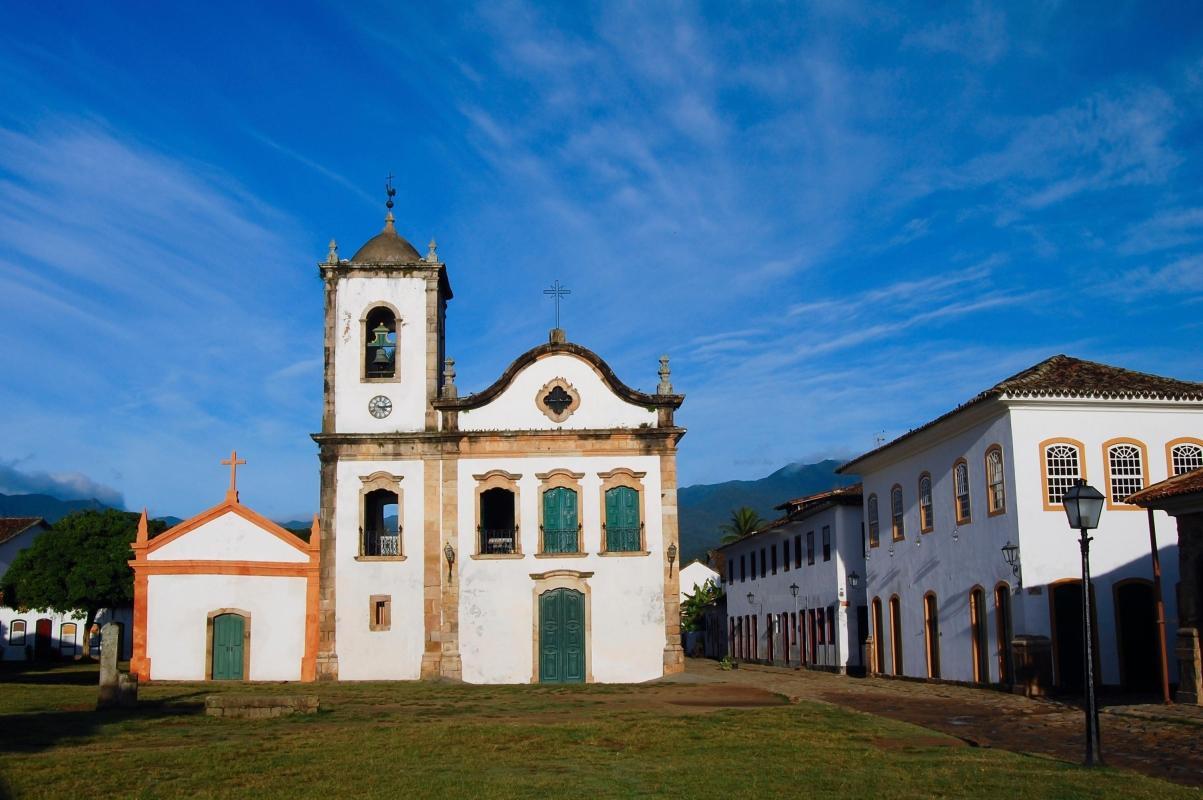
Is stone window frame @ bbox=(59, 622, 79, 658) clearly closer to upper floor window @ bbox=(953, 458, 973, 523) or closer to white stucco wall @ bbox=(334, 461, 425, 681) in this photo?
white stucco wall @ bbox=(334, 461, 425, 681)

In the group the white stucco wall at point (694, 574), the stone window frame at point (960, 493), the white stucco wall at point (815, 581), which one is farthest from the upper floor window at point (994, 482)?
the white stucco wall at point (694, 574)

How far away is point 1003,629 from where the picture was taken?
25.5 meters

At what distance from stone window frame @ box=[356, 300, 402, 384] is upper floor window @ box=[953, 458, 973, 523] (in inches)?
581

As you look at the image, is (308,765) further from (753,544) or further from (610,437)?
(753,544)

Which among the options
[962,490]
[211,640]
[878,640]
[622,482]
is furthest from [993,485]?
[211,640]

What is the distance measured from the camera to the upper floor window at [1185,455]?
83.3 feet

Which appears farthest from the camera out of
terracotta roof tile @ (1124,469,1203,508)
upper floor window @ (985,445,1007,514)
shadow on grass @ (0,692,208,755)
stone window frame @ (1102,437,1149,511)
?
upper floor window @ (985,445,1007,514)

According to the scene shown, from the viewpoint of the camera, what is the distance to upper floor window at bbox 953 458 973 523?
90.3 ft

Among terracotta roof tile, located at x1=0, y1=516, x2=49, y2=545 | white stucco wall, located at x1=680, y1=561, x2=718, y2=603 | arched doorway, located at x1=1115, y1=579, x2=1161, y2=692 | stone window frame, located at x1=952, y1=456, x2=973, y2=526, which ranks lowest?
arched doorway, located at x1=1115, y1=579, x2=1161, y2=692

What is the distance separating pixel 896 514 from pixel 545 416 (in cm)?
1015

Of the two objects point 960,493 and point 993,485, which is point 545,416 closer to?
point 960,493

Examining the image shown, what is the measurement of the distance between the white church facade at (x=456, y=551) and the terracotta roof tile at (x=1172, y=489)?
12700 millimetres

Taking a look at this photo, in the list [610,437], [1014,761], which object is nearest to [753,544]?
[610,437]

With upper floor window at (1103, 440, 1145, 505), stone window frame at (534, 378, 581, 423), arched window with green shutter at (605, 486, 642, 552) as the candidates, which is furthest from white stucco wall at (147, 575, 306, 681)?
upper floor window at (1103, 440, 1145, 505)
